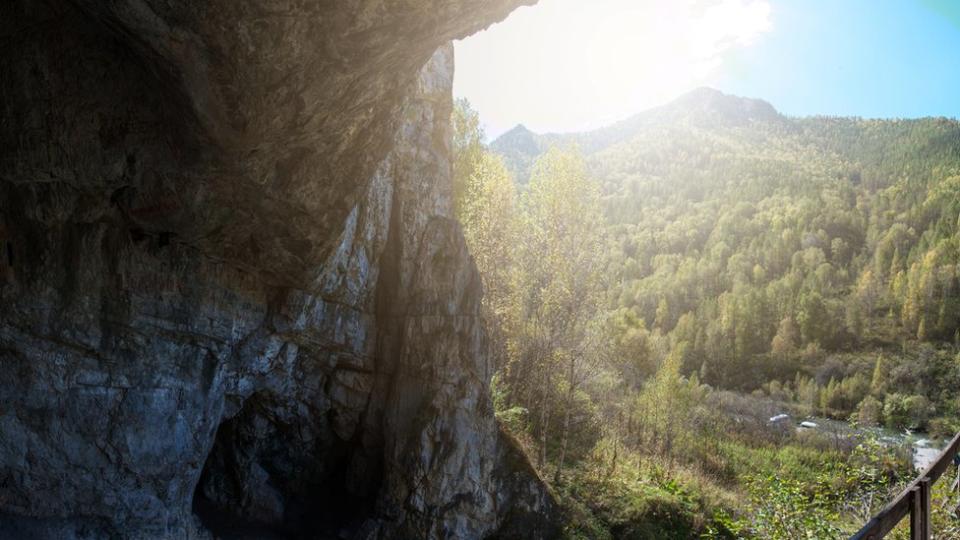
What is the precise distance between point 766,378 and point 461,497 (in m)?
90.0

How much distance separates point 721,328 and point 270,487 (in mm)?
95161

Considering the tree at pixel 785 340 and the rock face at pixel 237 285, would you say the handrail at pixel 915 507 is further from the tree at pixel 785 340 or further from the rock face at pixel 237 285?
the tree at pixel 785 340

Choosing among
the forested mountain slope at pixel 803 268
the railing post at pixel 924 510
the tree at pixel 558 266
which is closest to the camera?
the railing post at pixel 924 510

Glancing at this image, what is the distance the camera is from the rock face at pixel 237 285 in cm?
709

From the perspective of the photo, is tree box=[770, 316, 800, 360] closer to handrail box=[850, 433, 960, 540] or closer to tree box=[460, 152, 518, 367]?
tree box=[460, 152, 518, 367]

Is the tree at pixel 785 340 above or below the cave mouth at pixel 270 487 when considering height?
below

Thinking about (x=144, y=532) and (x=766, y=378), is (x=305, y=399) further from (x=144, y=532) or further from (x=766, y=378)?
(x=766, y=378)

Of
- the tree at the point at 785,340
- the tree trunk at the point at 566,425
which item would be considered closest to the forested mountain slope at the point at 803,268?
the tree at the point at 785,340

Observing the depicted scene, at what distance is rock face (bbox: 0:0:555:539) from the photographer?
23.2 feet

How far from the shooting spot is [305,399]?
12.6 meters

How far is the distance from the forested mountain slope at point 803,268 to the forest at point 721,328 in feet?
1.48

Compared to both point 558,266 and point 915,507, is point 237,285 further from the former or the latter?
point 558,266

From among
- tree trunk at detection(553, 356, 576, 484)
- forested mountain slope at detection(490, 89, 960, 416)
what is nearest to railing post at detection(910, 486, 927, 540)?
tree trunk at detection(553, 356, 576, 484)

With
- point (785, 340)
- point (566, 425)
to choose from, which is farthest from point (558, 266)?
point (785, 340)
